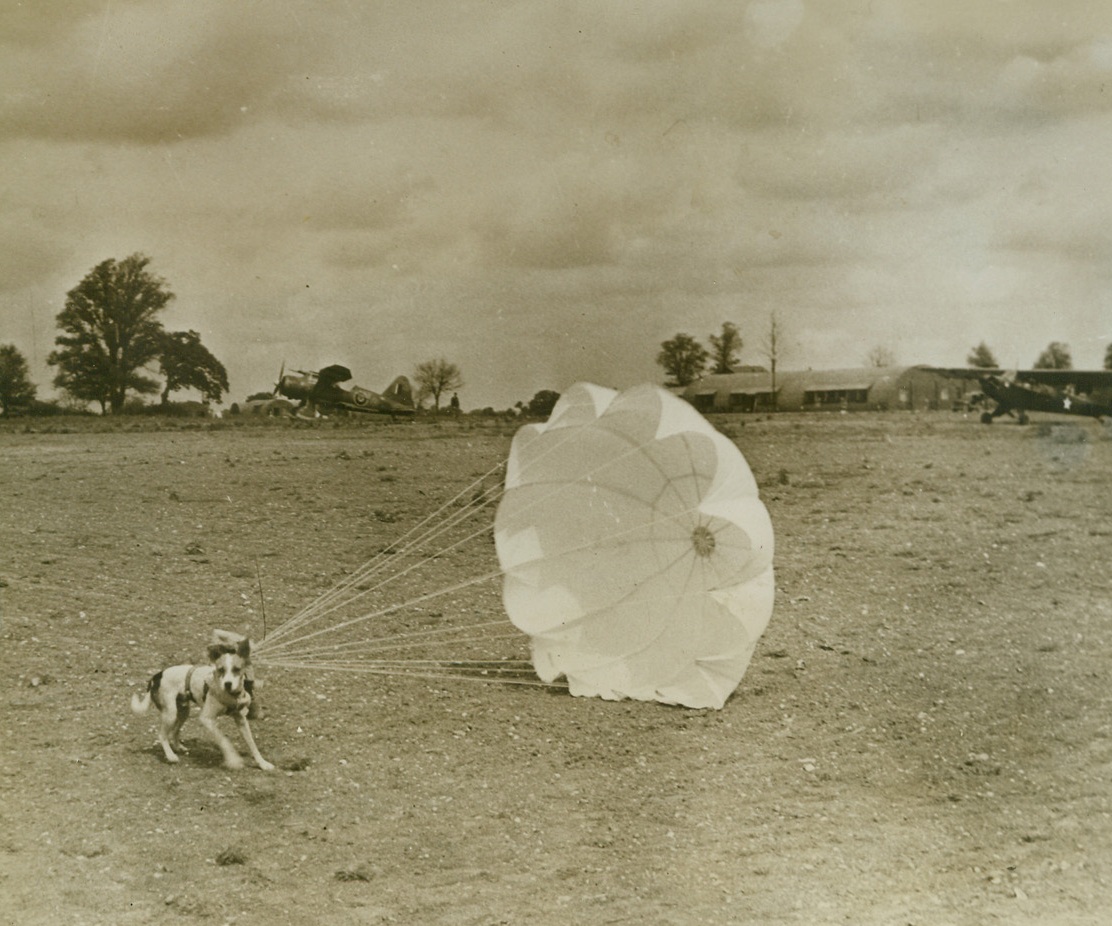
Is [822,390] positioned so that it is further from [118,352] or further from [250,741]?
[250,741]

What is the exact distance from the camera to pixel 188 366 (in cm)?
679

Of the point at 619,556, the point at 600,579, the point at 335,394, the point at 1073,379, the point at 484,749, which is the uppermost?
the point at 1073,379

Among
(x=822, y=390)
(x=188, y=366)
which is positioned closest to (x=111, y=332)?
(x=188, y=366)

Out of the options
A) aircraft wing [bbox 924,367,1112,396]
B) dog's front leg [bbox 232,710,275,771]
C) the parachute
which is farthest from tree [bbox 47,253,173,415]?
aircraft wing [bbox 924,367,1112,396]

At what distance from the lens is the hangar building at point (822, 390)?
9.49m

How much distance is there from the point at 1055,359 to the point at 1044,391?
8.32 feet

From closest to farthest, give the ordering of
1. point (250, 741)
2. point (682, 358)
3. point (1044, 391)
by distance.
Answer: point (250, 741)
point (682, 358)
point (1044, 391)

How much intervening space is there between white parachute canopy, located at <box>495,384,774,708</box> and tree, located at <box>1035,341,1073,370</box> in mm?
4969

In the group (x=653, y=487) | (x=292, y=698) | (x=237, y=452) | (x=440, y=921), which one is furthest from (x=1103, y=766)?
(x=237, y=452)

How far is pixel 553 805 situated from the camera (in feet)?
16.6

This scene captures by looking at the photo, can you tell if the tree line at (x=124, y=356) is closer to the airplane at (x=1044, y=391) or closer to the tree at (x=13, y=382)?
the tree at (x=13, y=382)

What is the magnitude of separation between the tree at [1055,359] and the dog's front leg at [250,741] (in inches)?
306

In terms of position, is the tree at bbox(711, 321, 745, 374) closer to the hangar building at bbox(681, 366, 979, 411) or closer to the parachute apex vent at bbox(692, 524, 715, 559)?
the hangar building at bbox(681, 366, 979, 411)

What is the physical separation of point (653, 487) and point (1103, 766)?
3.23 metres
